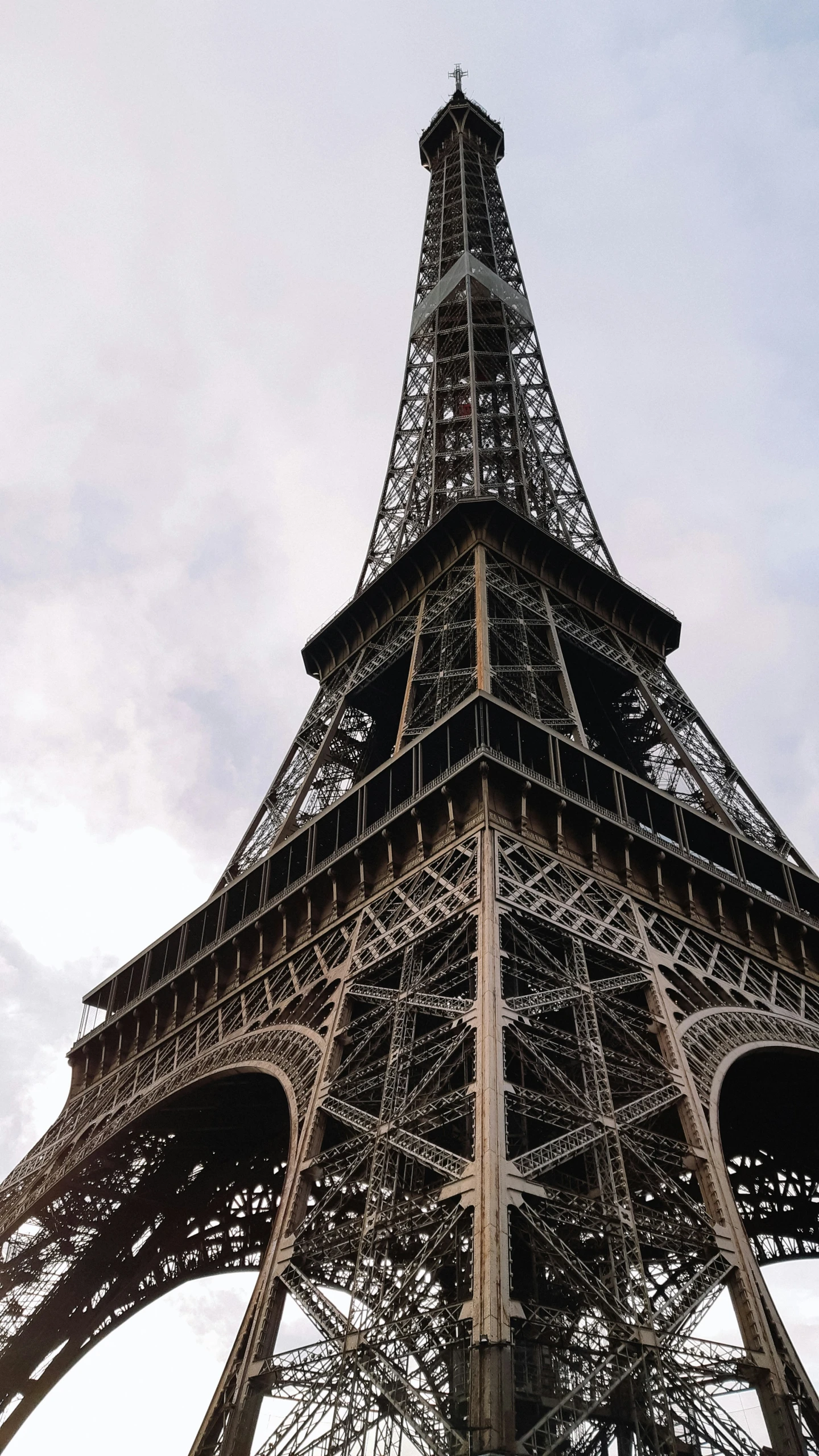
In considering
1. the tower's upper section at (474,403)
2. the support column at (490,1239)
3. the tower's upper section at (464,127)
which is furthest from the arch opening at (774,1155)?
the tower's upper section at (464,127)

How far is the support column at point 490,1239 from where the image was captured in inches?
522

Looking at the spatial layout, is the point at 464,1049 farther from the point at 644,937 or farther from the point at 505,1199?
the point at 644,937

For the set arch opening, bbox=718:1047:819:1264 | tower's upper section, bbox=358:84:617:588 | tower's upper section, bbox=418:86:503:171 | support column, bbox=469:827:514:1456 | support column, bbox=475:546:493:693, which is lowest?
support column, bbox=469:827:514:1456

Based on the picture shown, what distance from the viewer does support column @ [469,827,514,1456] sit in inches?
522

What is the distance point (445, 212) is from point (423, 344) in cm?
1320

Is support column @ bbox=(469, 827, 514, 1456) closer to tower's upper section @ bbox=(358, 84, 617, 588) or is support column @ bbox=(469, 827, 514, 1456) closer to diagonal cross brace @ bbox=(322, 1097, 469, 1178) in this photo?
diagonal cross brace @ bbox=(322, 1097, 469, 1178)

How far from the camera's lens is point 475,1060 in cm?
1836

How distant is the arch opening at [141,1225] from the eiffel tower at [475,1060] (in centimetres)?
10

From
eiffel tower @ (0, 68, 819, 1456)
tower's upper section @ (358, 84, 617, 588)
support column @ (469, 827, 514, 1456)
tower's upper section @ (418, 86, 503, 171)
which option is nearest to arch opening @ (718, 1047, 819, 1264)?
eiffel tower @ (0, 68, 819, 1456)

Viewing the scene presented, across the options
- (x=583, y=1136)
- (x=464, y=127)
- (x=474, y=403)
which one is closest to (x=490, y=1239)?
(x=583, y=1136)

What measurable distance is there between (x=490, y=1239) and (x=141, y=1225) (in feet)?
70.2

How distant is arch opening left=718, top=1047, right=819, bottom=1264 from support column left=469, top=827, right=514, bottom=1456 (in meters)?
10.6

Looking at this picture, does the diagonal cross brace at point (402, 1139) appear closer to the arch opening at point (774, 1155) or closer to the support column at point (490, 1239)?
the support column at point (490, 1239)

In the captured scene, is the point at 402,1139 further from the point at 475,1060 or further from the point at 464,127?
the point at 464,127
